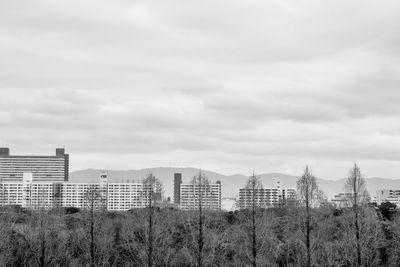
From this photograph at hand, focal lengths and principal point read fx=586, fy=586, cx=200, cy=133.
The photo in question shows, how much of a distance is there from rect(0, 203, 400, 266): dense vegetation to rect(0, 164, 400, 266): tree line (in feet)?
0.38

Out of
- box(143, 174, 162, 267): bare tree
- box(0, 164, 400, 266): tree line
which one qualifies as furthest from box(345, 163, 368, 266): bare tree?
box(143, 174, 162, 267): bare tree

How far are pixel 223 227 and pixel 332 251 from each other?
19.2 meters

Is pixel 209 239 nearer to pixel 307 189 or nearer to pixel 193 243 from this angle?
pixel 193 243

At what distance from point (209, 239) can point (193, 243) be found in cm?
441

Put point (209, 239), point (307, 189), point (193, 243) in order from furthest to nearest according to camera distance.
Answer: point (209, 239) < point (193, 243) < point (307, 189)

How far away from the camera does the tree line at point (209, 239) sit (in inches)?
2261

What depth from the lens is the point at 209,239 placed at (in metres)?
69.3

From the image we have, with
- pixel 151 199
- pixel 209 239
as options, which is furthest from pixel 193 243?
pixel 151 199

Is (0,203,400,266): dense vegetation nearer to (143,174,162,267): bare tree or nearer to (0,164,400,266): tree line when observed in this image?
(0,164,400,266): tree line

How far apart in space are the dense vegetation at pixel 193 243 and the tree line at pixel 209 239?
115 mm

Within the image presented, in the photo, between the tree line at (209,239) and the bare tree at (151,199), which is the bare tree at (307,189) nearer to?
the tree line at (209,239)

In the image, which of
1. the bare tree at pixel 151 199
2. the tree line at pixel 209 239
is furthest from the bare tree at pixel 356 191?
the bare tree at pixel 151 199

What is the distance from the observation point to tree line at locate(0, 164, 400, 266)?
5744 centimetres

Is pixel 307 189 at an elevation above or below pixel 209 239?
above
